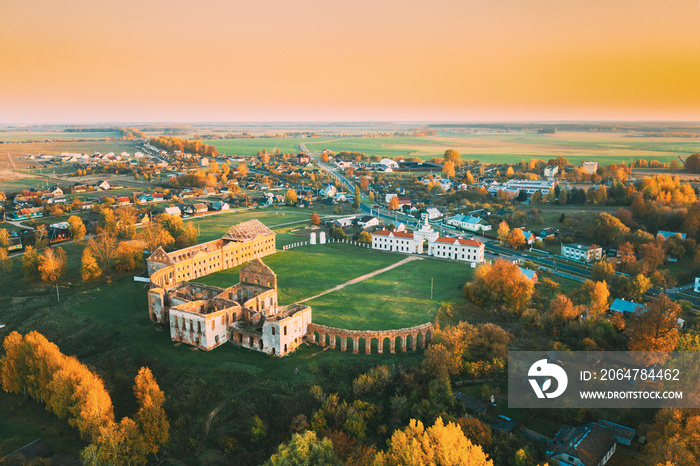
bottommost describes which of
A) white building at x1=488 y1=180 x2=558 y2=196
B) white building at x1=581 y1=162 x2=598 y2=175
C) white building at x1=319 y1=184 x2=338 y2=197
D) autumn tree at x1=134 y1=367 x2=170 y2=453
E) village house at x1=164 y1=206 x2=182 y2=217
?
autumn tree at x1=134 y1=367 x2=170 y2=453

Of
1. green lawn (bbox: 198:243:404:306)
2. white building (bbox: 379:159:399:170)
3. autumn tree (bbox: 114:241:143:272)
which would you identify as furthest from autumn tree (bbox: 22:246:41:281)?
white building (bbox: 379:159:399:170)

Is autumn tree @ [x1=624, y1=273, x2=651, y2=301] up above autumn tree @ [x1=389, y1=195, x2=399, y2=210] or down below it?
below

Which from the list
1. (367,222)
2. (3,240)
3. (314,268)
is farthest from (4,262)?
(367,222)

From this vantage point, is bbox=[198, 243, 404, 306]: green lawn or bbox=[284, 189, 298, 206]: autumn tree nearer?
bbox=[198, 243, 404, 306]: green lawn

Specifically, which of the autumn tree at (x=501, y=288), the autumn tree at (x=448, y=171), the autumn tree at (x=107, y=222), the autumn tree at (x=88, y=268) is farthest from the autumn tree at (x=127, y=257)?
the autumn tree at (x=448, y=171)

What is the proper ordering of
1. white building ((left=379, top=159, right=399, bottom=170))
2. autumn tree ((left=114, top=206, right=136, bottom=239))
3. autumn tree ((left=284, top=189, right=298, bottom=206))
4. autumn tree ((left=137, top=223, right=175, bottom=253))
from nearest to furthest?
autumn tree ((left=137, top=223, right=175, bottom=253))
autumn tree ((left=114, top=206, right=136, bottom=239))
autumn tree ((left=284, top=189, right=298, bottom=206))
white building ((left=379, top=159, right=399, bottom=170))

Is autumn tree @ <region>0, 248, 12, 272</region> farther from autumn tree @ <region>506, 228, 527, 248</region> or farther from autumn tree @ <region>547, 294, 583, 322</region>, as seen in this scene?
autumn tree @ <region>506, 228, 527, 248</region>
